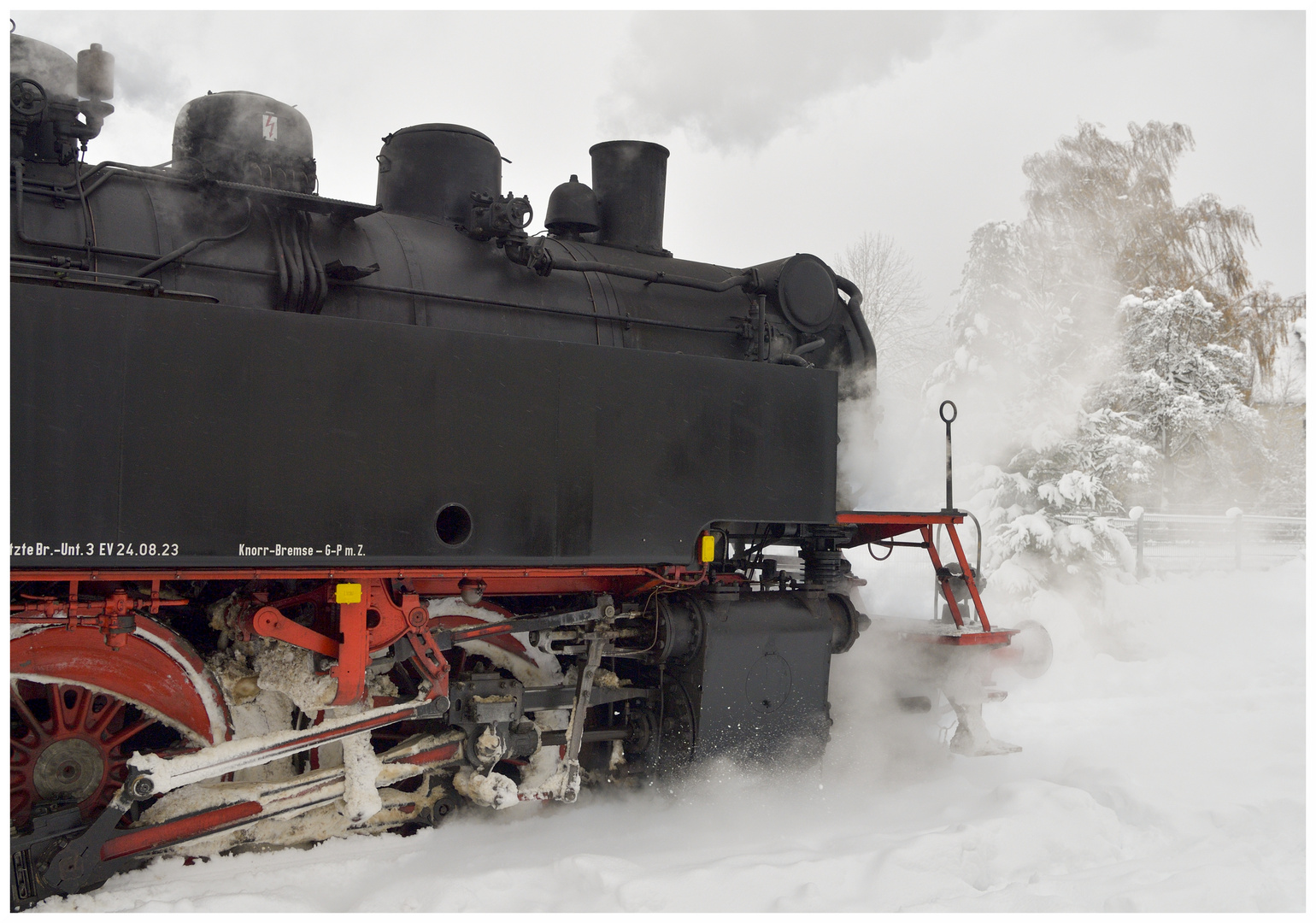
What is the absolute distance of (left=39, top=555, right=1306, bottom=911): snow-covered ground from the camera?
3.42m

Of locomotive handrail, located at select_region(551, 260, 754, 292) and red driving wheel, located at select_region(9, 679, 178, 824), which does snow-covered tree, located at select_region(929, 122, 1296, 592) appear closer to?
locomotive handrail, located at select_region(551, 260, 754, 292)

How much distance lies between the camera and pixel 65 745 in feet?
11.3

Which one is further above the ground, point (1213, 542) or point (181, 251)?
point (181, 251)

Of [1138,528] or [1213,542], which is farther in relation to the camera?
[1213,542]

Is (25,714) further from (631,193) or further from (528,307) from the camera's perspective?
(631,193)

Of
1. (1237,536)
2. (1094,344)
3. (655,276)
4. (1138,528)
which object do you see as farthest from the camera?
(1237,536)

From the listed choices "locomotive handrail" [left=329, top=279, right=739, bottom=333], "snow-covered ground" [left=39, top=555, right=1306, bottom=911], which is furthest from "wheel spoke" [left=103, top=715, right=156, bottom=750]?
"locomotive handrail" [left=329, top=279, right=739, bottom=333]

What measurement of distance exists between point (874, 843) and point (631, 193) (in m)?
3.35

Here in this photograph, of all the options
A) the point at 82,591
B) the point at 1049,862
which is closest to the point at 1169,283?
the point at 1049,862

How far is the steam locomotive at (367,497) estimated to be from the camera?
3.08m

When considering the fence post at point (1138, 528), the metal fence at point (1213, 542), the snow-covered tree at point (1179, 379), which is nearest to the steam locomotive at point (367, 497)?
the snow-covered tree at point (1179, 379)

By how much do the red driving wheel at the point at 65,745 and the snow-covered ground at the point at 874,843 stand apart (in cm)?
34

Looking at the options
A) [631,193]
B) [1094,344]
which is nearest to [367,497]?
[631,193]

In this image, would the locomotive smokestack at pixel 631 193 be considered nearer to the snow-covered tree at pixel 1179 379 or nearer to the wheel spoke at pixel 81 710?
the wheel spoke at pixel 81 710
